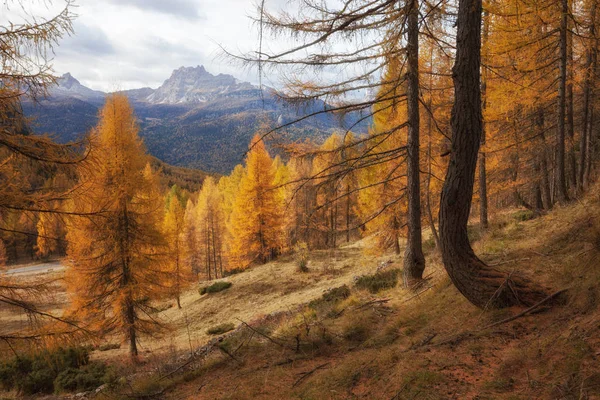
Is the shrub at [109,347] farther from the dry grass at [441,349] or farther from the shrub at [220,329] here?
the dry grass at [441,349]

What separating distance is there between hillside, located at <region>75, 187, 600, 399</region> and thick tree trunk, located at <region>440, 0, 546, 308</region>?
0.28 metres

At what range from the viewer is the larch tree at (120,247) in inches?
464

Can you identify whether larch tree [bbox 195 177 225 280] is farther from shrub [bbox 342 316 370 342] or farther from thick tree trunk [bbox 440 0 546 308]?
thick tree trunk [bbox 440 0 546 308]

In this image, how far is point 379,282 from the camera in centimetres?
1004

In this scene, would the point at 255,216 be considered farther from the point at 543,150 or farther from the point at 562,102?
the point at 562,102

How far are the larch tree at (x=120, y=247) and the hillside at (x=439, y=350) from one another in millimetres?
7202

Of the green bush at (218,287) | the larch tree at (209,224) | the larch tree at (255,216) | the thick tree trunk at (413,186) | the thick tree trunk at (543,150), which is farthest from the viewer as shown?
the larch tree at (209,224)

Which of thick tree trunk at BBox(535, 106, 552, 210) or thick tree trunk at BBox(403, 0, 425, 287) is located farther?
thick tree trunk at BBox(535, 106, 552, 210)

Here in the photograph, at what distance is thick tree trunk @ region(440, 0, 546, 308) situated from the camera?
4105mm

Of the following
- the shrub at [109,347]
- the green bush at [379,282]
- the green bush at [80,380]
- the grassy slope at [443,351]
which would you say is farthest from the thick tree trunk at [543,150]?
the shrub at [109,347]

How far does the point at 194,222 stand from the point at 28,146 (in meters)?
37.1

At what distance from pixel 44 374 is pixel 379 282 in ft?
35.5

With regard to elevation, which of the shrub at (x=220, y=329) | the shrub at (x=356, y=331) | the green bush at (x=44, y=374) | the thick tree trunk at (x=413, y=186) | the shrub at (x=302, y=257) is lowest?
the shrub at (x=220, y=329)

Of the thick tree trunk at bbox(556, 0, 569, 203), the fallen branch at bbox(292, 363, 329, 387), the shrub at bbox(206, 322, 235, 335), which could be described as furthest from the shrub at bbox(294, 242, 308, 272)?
the fallen branch at bbox(292, 363, 329, 387)
